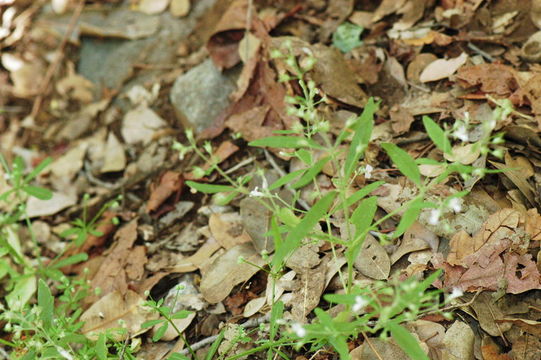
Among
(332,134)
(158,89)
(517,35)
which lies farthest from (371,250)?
(158,89)

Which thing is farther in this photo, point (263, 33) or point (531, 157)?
point (263, 33)

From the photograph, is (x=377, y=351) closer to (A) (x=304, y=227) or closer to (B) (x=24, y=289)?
(A) (x=304, y=227)

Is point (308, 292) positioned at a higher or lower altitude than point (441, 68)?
lower

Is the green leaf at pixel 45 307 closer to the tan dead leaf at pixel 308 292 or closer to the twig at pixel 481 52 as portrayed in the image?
the tan dead leaf at pixel 308 292

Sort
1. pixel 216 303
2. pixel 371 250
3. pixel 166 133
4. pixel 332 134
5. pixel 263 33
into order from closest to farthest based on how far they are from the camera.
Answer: pixel 371 250 < pixel 216 303 < pixel 332 134 < pixel 263 33 < pixel 166 133

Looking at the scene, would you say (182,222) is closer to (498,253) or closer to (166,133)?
(166,133)

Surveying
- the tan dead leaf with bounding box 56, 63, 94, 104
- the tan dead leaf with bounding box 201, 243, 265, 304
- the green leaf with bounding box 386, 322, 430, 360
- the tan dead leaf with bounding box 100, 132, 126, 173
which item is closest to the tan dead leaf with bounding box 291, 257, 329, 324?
the tan dead leaf with bounding box 201, 243, 265, 304

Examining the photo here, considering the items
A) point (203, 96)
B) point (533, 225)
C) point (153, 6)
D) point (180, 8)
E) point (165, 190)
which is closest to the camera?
point (533, 225)

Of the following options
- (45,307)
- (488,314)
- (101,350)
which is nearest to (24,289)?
(45,307)
